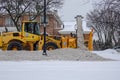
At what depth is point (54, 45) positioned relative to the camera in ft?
87.0

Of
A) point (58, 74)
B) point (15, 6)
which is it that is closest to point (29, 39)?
point (58, 74)

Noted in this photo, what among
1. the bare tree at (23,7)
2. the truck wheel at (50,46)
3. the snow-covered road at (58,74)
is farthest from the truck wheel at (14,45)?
the bare tree at (23,7)

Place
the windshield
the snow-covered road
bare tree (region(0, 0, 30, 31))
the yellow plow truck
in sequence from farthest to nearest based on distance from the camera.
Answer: bare tree (region(0, 0, 30, 31))
the windshield
the yellow plow truck
the snow-covered road

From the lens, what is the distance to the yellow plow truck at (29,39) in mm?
26422

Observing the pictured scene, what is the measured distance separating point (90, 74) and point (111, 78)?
2.96 feet

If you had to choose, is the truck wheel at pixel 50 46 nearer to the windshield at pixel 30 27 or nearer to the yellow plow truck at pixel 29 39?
the yellow plow truck at pixel 29 39

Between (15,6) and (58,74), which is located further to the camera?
(15,6)

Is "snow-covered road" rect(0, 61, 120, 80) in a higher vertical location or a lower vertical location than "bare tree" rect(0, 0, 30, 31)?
lower

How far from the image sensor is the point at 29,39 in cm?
2670

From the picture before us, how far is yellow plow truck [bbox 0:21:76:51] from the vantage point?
2642 centimetres

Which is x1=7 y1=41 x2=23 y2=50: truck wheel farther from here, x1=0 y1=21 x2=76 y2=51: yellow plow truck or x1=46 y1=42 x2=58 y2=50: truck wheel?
x1=46 y1=42 x2=58 y2=50: truck wheel

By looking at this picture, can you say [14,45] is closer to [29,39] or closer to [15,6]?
[29,39]

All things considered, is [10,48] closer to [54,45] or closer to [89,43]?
[54,45]

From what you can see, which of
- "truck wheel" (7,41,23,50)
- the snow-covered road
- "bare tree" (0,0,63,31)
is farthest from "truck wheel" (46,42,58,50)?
"bare tree" (0,0,63,31)
